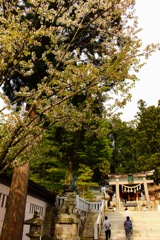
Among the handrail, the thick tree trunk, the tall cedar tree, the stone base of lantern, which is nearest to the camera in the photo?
the tall cedar tree

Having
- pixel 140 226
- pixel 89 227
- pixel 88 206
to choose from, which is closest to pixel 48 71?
pixel 89 227

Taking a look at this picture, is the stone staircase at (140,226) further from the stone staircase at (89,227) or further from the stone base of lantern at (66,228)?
the stone base of lantern at (66,228)

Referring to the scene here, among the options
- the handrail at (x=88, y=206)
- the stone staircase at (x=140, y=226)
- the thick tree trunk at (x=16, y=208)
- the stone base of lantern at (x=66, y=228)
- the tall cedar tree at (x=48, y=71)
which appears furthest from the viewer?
the handrail at (x=88, y=206)

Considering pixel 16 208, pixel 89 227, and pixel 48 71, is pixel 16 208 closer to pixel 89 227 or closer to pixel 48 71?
pixel 48 71

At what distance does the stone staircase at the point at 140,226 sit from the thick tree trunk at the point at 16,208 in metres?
6.63

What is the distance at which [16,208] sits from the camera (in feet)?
21.4

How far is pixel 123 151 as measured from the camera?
129 ft

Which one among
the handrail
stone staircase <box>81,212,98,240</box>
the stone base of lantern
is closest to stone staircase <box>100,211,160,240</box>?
stone staircase <box>81,212,98,240</box>

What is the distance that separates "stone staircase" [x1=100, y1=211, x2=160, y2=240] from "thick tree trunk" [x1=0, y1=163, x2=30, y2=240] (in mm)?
6633

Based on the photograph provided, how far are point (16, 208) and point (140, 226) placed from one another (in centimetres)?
969

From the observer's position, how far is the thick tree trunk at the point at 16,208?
243 inches

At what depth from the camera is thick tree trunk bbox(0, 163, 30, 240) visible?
6.18 m

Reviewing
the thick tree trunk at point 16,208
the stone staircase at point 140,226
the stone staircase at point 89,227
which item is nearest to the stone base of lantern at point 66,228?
the stone staircase at point 89,227

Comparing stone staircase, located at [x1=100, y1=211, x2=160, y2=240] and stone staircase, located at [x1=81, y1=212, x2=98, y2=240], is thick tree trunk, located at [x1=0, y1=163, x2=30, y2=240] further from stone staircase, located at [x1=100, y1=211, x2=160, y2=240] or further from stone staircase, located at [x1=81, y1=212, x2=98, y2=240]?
stone staircase, located at [x1=100, y1=211, x2=160, y2=240]
